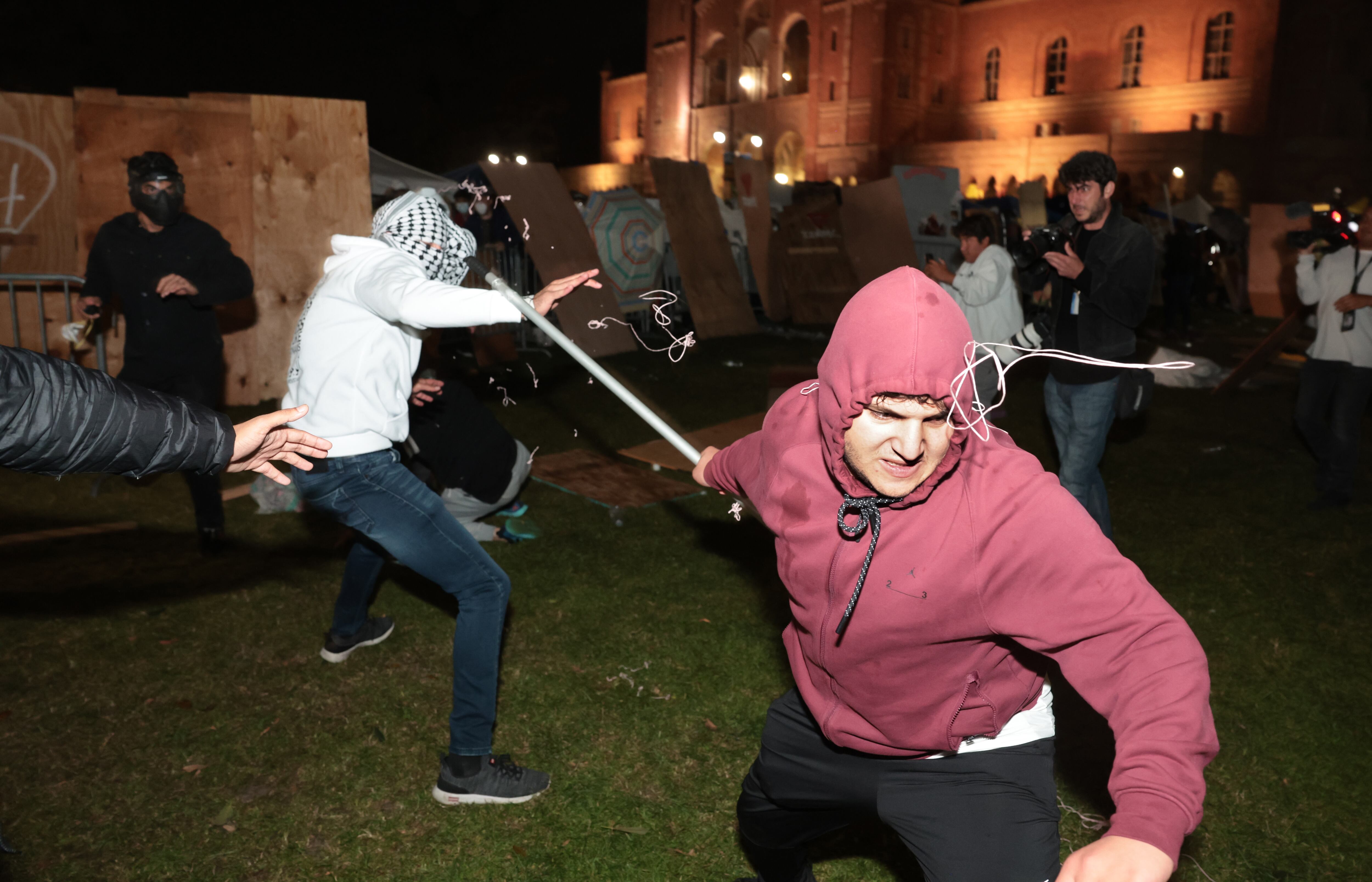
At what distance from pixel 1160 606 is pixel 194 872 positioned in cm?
315

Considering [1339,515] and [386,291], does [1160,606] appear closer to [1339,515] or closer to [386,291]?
[386,291]

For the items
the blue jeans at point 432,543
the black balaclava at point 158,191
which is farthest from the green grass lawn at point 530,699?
the black balaclava at point 158,191

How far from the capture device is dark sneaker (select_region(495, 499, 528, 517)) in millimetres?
6609

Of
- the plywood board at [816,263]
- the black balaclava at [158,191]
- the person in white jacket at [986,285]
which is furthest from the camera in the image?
the plywood board at [816,263]

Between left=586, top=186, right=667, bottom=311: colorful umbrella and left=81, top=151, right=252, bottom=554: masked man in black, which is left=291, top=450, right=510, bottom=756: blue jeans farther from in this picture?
left=586, top=186, right=667, bottom=311: colorful umbrella

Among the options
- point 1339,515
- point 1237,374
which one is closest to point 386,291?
point 1339,515

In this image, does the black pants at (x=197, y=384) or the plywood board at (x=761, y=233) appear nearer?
the black pants at (x=197, y=384)

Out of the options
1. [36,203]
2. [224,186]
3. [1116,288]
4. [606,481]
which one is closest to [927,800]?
[1116,288]

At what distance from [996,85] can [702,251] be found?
43648 millimetres

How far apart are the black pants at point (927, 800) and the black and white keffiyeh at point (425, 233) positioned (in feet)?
6.85

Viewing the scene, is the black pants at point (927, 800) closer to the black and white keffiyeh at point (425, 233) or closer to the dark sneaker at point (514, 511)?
the black and white keffiyeh at point (425, 233)

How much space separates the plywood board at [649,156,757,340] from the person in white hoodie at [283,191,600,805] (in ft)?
37.5

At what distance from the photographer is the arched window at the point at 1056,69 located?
4853cm

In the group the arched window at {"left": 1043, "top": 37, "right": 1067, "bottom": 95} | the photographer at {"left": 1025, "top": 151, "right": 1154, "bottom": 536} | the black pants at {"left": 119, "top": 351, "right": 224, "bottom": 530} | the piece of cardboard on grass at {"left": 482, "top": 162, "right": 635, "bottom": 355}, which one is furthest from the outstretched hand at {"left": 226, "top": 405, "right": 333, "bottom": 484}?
the arched window at {"left": 1043, "top": 37, "right": 1067, "bottom": 95}
